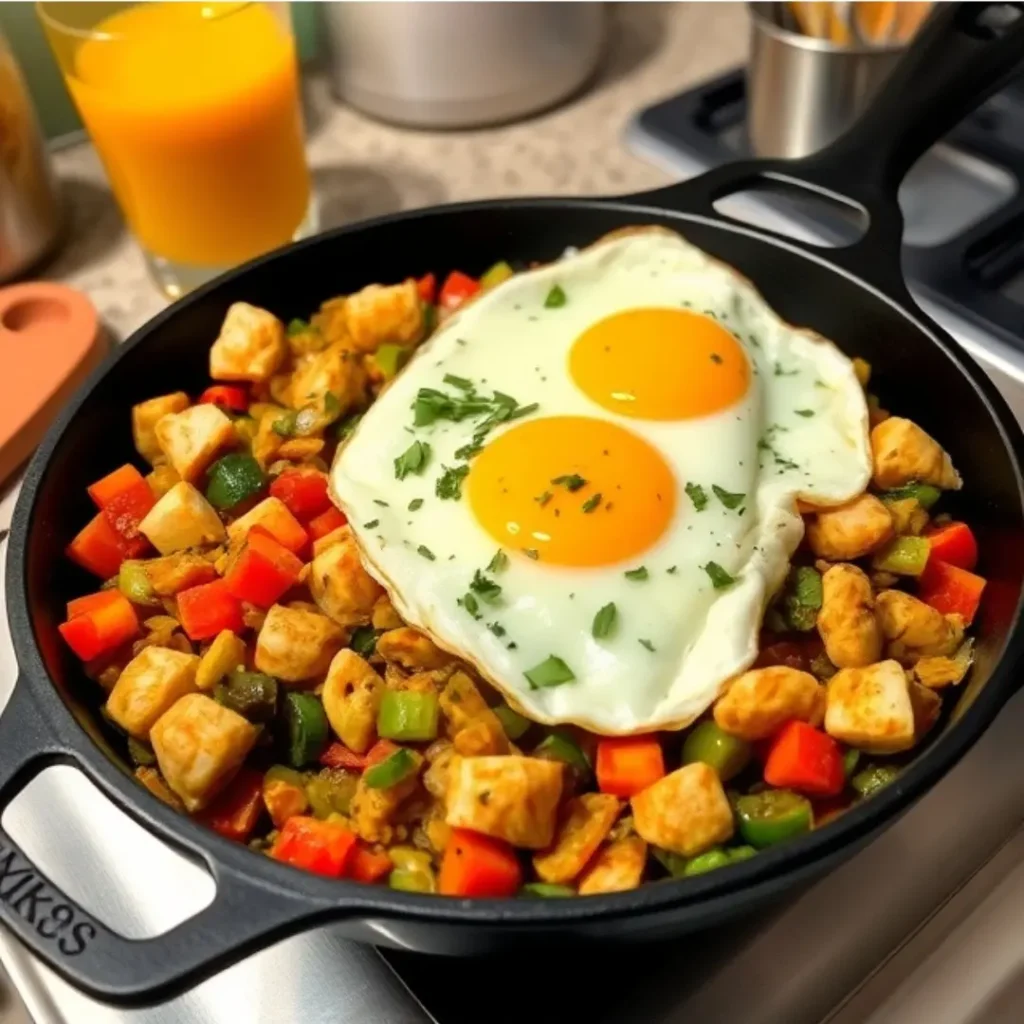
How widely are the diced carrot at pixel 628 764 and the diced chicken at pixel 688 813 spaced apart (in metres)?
0.04

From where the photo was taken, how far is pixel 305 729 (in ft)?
3.39

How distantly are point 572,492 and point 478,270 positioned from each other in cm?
47

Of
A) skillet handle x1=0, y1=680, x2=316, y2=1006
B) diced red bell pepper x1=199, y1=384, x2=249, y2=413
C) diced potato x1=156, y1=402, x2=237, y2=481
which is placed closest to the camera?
skillet handle x1=0, y1=680, x2=316, y2=1006

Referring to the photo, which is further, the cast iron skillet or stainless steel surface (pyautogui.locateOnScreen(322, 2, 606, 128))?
stainless steel surface (pyautogui.locateOnScreen(322, 2, 606, 128))

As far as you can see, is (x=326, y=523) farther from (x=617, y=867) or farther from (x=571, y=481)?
(x=617, y=867)

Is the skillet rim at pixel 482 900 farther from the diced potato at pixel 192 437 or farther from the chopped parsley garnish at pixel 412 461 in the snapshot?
the chopped parsley garnish at pixel 412 461

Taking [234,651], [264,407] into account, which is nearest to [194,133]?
[264,407]

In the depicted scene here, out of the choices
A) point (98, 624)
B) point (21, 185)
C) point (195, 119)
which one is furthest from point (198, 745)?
point (21, 185)

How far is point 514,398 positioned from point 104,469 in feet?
1.46

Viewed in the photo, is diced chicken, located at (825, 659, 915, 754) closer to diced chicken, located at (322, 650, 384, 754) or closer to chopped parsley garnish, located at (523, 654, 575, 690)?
chopped parsley garnish, located at (523, 654, 575, 690)

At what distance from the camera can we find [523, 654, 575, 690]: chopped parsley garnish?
100 cm

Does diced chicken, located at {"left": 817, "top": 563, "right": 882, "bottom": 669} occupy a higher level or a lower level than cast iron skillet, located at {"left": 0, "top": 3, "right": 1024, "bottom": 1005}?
lower

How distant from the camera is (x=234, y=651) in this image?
1.06m

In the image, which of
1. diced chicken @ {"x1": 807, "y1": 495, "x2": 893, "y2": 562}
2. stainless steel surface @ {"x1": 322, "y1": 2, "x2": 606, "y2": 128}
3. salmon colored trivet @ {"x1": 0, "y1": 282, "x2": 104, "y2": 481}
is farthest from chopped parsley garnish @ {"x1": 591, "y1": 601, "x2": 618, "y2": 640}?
stainless steel surface @ {"x1": 322, "y1": 2, "x2": 606, "y2": 128}
